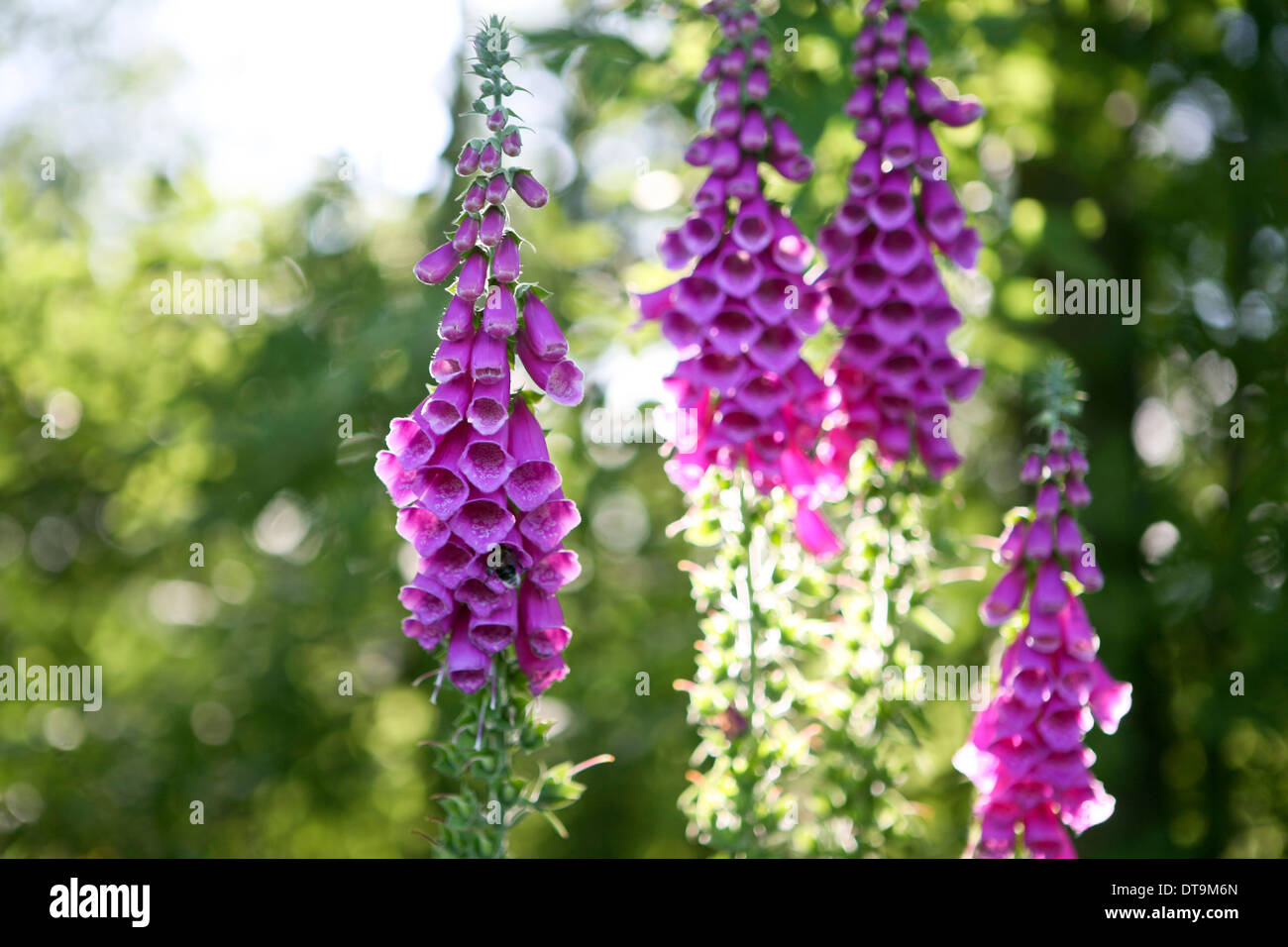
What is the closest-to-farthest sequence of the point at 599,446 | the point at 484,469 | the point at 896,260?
1. the point at 484,469
2. the point at 896,260
3. the point at 599,446

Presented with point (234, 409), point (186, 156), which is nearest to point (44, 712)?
point (234, 409)

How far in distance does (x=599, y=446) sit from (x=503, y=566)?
105 inches

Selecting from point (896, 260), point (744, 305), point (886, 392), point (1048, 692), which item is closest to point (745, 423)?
point (744, 305)

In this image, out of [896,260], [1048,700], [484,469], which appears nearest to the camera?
[484,469]

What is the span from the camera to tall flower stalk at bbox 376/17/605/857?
2203 millimetres

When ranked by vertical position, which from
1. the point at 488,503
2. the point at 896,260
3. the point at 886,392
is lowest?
the point at 488,503

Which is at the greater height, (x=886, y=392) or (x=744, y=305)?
(x=744, y=305)

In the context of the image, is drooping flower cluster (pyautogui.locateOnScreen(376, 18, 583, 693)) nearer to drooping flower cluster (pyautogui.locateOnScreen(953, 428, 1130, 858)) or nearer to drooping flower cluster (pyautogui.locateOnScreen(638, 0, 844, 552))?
drooping flower cluster (pyautogui.locateOnScreen(638, 0, 844, 552))

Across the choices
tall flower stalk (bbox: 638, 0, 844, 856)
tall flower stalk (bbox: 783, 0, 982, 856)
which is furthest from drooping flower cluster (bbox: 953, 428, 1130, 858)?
tall flower stalk (bbox: 638, 0, 844, 856)

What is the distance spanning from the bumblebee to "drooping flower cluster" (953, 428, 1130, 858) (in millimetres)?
1325

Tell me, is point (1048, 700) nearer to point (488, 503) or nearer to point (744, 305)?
point (744, 305)

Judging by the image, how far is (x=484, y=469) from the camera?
2.19m

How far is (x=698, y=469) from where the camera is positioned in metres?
2.75
